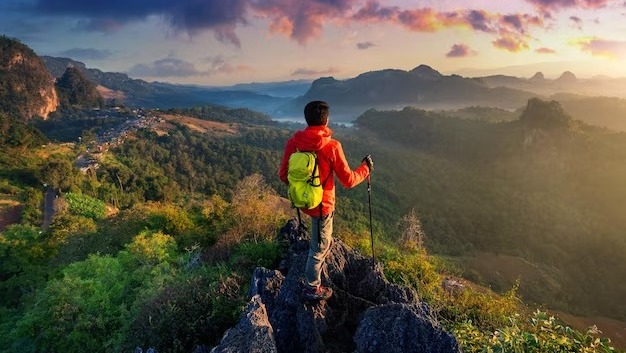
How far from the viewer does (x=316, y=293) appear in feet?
19.4

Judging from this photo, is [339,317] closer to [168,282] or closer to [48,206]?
[168,282]

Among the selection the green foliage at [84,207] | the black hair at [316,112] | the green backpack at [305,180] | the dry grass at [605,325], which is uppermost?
the black hair at [316,112]

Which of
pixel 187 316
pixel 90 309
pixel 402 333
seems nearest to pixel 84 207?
pixel 90 309

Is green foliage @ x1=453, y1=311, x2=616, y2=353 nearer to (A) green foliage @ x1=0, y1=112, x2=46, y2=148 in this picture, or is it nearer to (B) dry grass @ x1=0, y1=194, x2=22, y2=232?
(B) dry grass @ x1=0, y1=194, x2=22, y2=232

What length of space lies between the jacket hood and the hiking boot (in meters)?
2.10

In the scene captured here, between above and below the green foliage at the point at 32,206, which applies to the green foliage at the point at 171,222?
above

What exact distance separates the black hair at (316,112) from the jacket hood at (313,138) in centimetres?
8

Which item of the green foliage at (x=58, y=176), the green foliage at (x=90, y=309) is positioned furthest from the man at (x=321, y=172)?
the green foliage at (x=58, y=176)

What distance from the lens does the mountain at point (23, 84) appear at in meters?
123

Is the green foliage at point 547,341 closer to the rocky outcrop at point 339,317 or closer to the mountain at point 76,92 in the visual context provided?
the rocky outcrop at point 339,317

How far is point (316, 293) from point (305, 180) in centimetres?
172

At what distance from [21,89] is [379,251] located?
155 metres

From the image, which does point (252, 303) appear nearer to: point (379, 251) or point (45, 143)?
point (379, 251)

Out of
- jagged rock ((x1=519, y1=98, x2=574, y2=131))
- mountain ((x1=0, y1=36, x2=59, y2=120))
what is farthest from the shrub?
mountain ((x1=0, y1=36, x2=59, y2=120))
